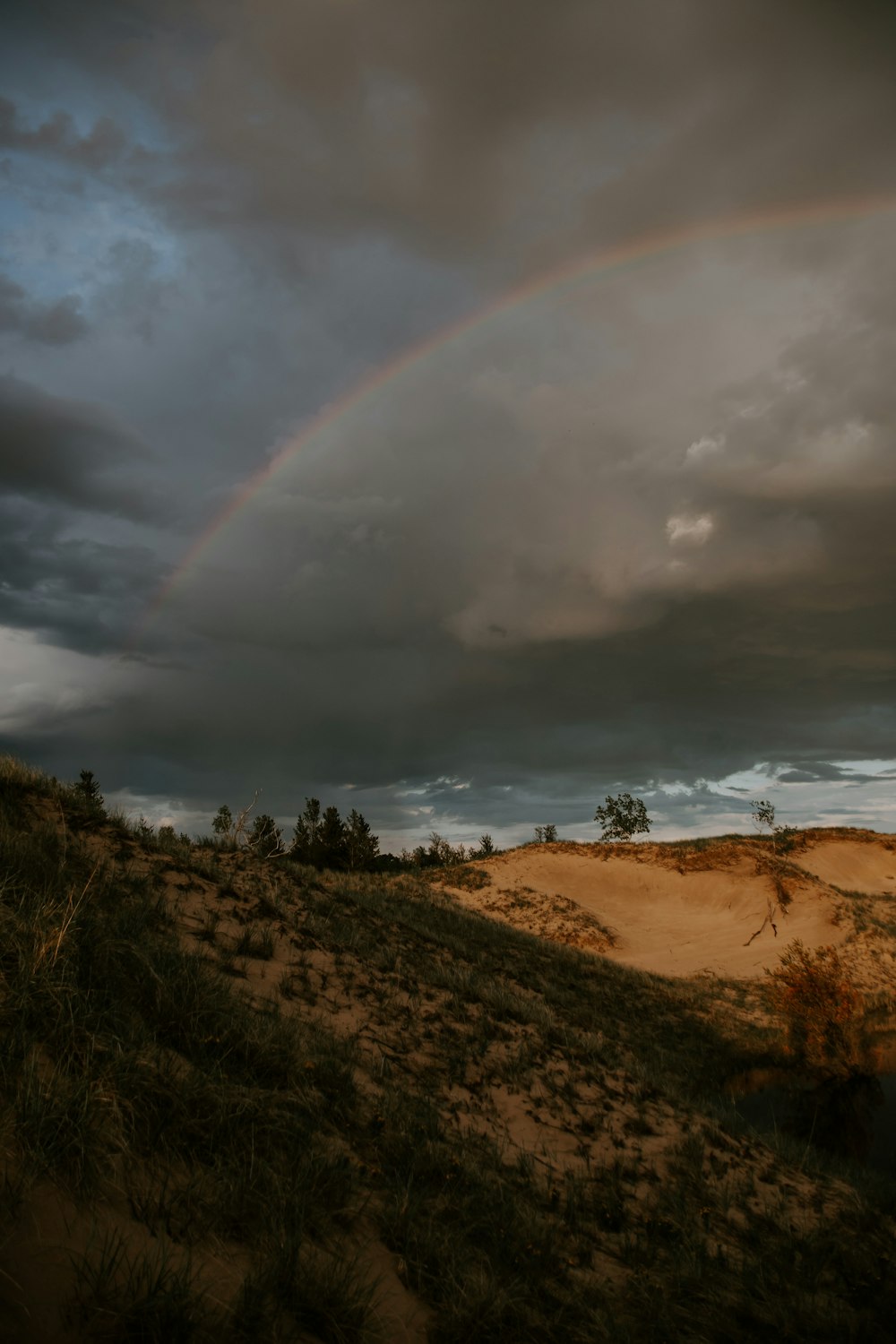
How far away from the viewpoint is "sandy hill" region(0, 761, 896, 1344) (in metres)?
4.04

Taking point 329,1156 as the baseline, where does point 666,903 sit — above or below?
below

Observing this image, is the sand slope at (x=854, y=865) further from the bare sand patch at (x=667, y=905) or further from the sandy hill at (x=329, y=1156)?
the sandy hill at (x=329, y=1156)

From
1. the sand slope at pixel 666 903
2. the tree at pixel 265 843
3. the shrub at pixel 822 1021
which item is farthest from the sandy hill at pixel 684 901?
the tree at pixel 265 843

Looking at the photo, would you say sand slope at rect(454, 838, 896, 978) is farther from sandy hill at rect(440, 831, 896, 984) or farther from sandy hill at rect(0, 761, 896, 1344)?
sandy hill at rect(0, 761, 896, 1344)

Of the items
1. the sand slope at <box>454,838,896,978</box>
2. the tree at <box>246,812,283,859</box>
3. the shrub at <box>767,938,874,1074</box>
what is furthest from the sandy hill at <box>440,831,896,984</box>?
the tree at <box>246,812,283,859</box>

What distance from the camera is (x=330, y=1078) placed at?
7.09 metres

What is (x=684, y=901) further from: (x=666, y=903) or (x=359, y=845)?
(x=359, y=845)

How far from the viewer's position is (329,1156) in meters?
5.64

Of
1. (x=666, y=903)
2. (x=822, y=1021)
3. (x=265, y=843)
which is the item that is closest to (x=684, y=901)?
(x=666, y=903)

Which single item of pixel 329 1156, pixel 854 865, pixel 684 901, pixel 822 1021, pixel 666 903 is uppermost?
pixel 854 865

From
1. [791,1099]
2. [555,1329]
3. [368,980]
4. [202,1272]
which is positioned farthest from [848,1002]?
[202,1272]

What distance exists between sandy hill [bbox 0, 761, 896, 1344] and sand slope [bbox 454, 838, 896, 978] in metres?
21.0

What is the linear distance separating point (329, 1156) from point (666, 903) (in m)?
39.7

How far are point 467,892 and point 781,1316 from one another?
34.0 meters
